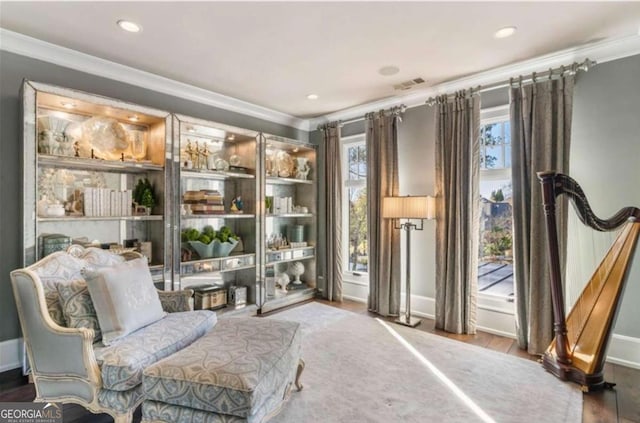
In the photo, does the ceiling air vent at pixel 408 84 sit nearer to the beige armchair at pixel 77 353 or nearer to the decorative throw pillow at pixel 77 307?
the beige armchair at pixel 77 353

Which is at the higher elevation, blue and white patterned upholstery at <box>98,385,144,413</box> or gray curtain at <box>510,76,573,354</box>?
gray curtain at <box>510,76,573,354</box>

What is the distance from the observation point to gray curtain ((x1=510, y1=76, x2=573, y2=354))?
9.11 ft

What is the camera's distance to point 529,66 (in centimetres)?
301

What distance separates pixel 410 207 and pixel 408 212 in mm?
58

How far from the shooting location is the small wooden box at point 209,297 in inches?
144

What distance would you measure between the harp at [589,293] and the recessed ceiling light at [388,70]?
1633 mm

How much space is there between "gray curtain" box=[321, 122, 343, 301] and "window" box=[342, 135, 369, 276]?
7.1 inches

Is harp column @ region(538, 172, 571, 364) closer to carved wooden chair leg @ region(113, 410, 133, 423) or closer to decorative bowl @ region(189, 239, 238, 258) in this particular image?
carved wooden chair leg @ region(113, 410, 133, 423)

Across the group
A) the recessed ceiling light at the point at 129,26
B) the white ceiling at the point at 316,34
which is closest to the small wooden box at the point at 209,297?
the white ceiling at the point at 316,34

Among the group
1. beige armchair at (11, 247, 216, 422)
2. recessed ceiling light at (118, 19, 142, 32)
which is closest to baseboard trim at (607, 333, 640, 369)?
beige armchair at (11, 247, 216, 422)

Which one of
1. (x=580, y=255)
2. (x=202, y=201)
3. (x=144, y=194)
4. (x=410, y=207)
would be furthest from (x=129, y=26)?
(x=580, y=255)

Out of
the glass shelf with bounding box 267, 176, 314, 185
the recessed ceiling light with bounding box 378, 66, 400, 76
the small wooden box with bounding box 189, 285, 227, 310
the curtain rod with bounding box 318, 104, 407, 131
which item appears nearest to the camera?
the recessed ceiling light with bounding box 378, 66, 400, 76

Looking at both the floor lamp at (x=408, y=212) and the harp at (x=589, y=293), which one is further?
the floor lamp at (x=408, y=212)

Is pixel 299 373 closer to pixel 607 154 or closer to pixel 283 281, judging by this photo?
pixel 283 281
